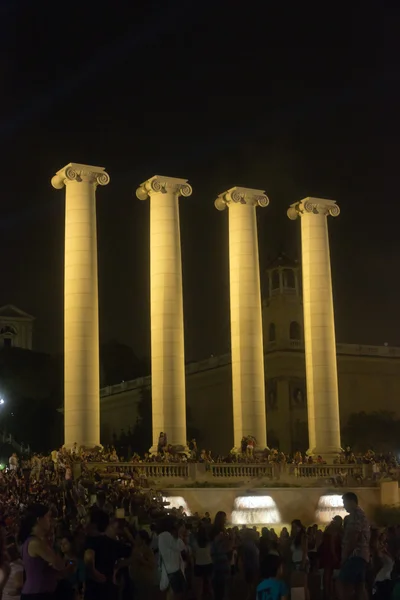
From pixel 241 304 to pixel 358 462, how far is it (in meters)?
20.7

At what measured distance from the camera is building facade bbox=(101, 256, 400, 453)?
170 meters

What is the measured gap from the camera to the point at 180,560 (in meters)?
34.9

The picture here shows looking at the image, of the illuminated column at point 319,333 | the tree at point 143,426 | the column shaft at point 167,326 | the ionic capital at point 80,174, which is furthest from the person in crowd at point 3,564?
the tree at point 143,426

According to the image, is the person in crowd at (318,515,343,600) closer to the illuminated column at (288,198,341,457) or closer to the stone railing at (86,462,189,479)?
the stone railing at (86,462,189,479)

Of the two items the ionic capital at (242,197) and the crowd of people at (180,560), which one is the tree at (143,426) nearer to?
the ionic capital at (242,197)

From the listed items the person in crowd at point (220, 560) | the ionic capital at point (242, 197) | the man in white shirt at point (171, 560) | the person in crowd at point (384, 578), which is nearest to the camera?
the person in crowd at point (384, 578)

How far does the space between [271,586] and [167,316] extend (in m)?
80.1

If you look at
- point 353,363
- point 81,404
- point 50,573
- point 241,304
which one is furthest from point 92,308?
point 353,363

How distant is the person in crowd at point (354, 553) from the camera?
32.3 m

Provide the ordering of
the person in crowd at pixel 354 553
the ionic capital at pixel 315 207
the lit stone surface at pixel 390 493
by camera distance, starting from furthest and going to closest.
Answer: the ionic capital at pixel 315 207
the lit stone surface at pixel 390 493
the person in crowd at pixel 354 553

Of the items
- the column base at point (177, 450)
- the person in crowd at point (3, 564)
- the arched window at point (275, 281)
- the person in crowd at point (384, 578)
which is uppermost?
the arched window at point (275, 281)

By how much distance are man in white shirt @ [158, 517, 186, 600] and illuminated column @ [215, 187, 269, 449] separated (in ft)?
240

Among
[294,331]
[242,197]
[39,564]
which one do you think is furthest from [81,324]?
[294,331]

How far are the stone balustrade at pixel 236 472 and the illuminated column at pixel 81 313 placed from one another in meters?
6.89
